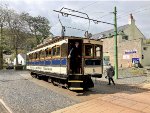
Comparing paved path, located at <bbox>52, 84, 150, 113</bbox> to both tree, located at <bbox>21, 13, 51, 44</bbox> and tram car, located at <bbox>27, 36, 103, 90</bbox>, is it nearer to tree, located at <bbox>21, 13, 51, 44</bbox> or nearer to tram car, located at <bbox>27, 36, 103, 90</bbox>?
tram car, located at <bbox>27, 36, 103, 90</bbox>

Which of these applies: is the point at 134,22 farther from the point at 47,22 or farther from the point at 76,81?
the point at 76,81

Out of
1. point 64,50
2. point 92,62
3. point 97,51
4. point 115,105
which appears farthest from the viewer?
point 97,51

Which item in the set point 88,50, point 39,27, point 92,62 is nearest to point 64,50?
point 88,50

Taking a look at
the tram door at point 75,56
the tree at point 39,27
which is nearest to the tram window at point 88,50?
the tram door at point 75,56

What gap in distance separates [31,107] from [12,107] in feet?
3.02

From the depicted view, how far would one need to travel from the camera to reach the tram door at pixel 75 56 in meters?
17.5

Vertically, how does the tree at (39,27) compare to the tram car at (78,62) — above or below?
above

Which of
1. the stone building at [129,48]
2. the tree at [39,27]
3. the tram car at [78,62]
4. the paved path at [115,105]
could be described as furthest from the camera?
the tree at [39,27]

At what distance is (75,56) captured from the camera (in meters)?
17.6

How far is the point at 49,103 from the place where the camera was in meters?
13.8

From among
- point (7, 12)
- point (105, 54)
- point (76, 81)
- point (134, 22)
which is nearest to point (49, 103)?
point (76, 81)

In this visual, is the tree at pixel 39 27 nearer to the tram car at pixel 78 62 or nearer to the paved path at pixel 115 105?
the tram car at pixel 78 62

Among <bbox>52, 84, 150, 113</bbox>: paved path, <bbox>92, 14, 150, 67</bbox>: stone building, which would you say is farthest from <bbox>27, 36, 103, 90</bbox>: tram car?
<bbox>92, 14, 150, 67</bbox>: stone building

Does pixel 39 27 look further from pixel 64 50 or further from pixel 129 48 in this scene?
pixel 64 50
